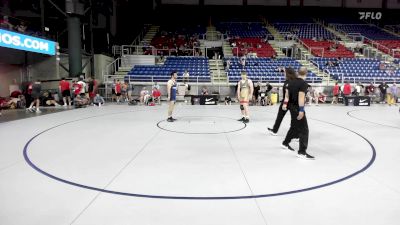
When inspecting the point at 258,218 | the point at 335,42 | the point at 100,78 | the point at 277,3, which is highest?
the point at 277,3

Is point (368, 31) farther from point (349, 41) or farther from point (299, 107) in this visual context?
point (299, 107)

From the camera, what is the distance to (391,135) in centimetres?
A: 770

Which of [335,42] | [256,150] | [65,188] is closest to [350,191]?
[256,150]

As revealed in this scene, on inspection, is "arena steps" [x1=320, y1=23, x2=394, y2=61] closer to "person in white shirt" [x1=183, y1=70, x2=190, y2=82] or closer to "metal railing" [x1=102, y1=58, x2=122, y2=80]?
"person in white shirt" [x1=183, y1=70, x2=190, y2=82]

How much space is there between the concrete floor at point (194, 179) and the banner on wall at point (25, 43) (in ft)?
23.0

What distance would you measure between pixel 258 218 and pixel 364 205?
4.43 ft

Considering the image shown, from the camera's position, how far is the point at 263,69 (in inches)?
856

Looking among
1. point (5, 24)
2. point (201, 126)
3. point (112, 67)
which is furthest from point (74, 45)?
point (201, 126)

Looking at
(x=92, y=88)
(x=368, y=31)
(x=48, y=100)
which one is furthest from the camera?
(x=368, y=31)

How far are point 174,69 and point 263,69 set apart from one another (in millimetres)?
6755

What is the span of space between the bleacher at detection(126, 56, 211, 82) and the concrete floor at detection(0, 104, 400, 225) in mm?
12612

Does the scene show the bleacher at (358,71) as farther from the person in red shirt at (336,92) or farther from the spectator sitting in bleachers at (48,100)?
the spectator sitting in bleachers at (48,100)

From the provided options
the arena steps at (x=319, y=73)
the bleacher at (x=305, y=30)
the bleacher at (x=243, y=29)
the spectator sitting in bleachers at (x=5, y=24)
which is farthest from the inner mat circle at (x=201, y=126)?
the bleacher at (x=305, y=30)

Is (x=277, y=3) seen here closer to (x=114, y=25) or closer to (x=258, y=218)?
(x=114, y=25)
